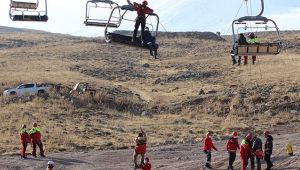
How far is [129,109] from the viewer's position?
4391cm

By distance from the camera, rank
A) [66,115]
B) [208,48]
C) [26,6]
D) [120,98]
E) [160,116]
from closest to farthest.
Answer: [26,6] < [66,115] < [160,116] < [120,98] < [208,48]

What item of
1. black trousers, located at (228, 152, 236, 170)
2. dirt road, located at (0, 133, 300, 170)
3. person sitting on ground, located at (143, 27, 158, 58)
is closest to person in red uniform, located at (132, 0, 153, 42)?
person sitting on ground, located at (143, 27, 158, 58)

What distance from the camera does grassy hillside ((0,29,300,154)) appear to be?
3450 cm

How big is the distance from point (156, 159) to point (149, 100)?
21.8 metres

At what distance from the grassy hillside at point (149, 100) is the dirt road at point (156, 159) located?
2.42 m

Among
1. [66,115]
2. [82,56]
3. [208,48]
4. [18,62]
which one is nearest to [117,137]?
[66,115]

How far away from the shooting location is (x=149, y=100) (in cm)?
4809

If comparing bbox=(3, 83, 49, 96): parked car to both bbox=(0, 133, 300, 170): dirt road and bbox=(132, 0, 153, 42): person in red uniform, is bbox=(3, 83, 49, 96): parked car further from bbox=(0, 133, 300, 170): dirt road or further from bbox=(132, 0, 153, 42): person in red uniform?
bbox=(132, 0, 153, 42): person in red uniform

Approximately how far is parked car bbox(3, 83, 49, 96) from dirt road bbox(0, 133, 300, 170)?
16.9 meters

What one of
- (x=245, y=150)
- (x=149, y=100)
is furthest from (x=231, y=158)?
(x=149, y=100)

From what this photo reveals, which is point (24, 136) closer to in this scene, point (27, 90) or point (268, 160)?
point (268, 160)

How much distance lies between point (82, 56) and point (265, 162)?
5896 cm

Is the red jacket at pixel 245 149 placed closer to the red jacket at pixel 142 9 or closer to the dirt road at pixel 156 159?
the dirt road at pixel 156 159

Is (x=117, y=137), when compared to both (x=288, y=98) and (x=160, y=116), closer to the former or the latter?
(x=160, y=116)
